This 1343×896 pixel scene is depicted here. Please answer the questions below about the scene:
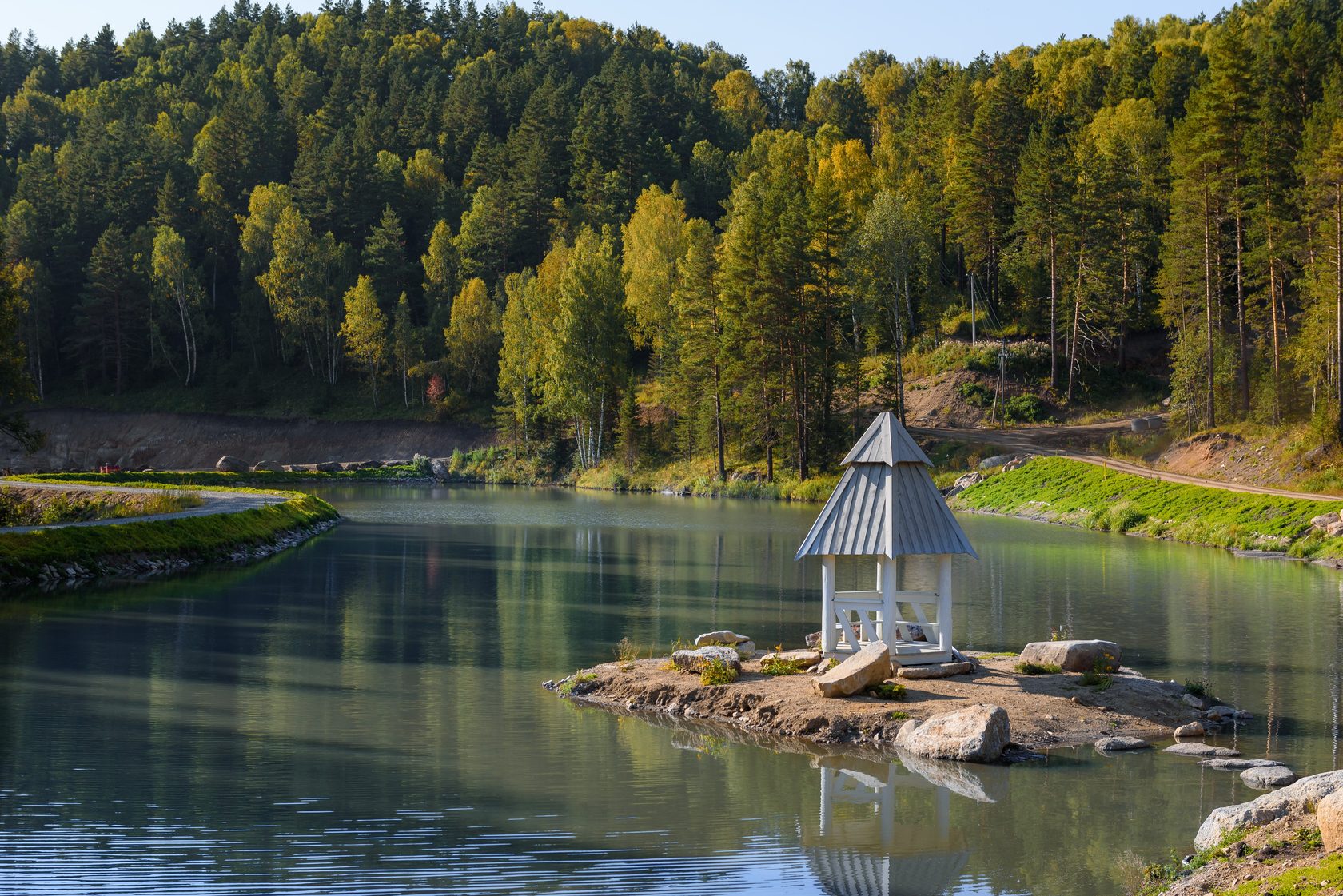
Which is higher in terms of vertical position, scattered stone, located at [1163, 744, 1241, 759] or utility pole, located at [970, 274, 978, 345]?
utility pole, located at [970, 274, 978, 345]

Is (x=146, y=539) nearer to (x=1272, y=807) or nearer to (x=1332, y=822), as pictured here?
(x=1272, y=807)

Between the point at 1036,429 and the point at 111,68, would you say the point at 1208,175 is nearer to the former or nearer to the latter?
the point at 1036,429

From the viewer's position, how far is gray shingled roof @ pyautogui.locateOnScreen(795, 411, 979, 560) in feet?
74.1

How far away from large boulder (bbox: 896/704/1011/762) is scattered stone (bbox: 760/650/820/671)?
4.17 metres

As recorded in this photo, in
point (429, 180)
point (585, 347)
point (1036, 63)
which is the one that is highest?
point (1036, 63)

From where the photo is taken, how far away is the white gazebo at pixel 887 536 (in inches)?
891

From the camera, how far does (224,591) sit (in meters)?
37.7

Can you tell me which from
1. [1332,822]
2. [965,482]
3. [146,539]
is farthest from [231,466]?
[1332,822]

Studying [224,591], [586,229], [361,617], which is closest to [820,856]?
[361,617]

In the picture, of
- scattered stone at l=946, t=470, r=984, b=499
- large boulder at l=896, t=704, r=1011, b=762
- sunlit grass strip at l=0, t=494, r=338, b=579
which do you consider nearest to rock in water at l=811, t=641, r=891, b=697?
large boulder at l=896, t=704, r=1011, b=762

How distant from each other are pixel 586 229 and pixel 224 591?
70.3 metres

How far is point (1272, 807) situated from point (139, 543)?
38473 mm

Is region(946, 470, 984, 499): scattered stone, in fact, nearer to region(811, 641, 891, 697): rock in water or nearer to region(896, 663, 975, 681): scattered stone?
region(896, 663, 975, 681): scattered stone

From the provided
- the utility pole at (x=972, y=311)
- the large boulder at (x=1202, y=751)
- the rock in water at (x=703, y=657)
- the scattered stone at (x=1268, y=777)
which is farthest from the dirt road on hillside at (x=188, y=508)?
the utility pole at (x=972, y=311)
